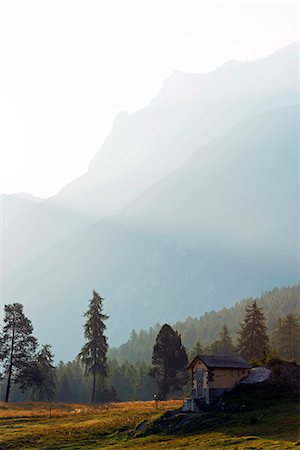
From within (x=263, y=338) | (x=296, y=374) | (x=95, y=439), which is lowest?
(x=95, y=439)

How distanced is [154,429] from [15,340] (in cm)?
3607

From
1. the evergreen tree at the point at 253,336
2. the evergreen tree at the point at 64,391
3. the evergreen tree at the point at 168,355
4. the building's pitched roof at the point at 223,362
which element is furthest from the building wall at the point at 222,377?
the evergreen tree at the point at 64,391

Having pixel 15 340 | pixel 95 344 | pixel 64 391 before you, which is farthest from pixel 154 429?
pixel 64 391

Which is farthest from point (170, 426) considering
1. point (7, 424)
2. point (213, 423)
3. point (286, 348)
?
point (286, 348)

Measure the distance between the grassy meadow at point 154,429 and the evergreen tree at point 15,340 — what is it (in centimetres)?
1928

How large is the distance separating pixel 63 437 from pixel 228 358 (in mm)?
17048

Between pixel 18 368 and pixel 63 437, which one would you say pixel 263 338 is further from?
pixel 63 437

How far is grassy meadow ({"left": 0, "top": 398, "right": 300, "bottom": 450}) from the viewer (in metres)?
31.5

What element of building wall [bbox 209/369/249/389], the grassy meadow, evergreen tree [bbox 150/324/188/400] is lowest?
the grassy meadow

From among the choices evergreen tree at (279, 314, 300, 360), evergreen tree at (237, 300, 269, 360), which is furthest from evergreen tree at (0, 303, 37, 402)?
evergreen tree at (279, 314, 300, 360)

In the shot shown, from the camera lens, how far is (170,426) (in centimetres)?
4084

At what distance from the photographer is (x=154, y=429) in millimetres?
41062

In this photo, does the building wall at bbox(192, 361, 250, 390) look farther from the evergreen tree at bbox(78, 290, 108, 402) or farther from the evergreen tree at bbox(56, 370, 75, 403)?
the evergreen tree at bbox(56, 370, 75, 403)

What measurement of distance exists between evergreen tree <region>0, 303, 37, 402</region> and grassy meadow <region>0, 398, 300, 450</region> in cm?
1928
